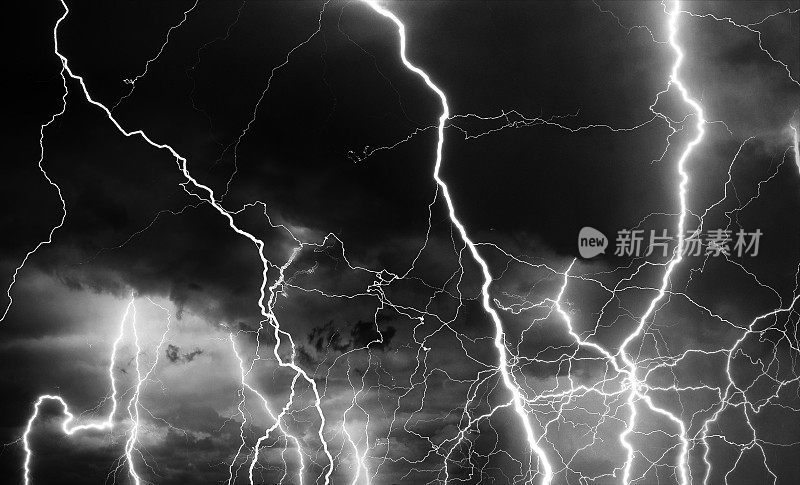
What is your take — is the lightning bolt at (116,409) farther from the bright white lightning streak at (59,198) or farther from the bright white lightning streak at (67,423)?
the bright white lightning streak at (59,198)

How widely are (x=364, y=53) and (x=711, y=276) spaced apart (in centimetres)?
349

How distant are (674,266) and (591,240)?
737mm

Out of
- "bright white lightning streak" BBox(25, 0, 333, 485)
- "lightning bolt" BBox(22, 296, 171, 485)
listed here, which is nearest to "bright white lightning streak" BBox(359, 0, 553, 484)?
"bright white lightning streak" BBox(25, 0, 333, 485)

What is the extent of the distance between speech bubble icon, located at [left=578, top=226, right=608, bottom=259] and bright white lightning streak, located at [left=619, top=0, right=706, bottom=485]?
0.59 m

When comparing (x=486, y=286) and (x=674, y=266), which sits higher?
(x=674, y=266)

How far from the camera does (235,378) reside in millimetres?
4684

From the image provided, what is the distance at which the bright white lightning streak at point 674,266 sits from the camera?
4762 millimetres

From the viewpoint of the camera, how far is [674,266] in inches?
188

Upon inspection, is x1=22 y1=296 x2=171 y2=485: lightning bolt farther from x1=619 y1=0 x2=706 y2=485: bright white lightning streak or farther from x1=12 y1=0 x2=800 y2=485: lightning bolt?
x1=619 y1=0 x2=706 y2=485: bright white lightning streak

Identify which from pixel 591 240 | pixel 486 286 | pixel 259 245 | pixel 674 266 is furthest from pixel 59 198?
pixel 674 266

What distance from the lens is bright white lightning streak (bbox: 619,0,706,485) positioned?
4.76 m

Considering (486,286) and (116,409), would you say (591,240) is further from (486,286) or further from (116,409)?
(116,409)

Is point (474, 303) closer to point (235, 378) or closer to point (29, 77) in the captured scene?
point (235, 378)

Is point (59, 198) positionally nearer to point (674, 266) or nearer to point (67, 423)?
point (67, 423)
